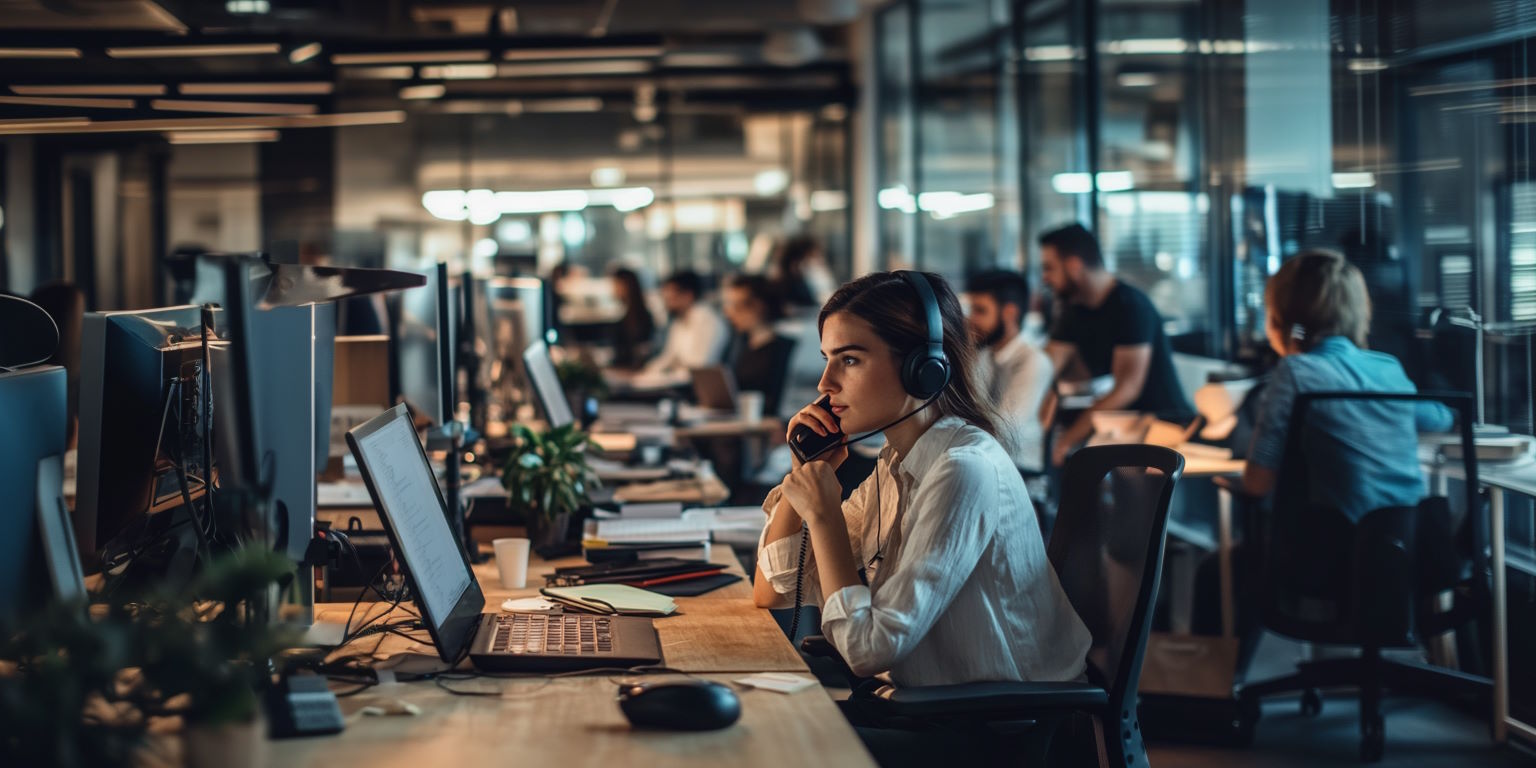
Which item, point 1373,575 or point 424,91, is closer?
point 1373,575

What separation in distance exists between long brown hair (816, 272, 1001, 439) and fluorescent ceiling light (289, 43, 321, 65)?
5228 mm

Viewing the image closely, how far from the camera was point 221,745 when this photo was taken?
116cm

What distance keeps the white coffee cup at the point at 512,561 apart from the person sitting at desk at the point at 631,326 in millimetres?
6929

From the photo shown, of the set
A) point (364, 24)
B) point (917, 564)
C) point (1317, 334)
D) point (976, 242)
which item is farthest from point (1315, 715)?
point (364, 24)

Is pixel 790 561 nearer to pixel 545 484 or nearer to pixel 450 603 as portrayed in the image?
pixel 450 603

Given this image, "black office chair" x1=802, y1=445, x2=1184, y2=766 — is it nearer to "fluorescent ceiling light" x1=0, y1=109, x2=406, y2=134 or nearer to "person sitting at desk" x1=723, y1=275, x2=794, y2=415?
"fluorescent ceiling light" x1=0, y1=109, x2=406, y2=134

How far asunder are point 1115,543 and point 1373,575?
67.1 inches

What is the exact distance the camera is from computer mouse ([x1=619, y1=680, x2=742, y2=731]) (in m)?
1.53

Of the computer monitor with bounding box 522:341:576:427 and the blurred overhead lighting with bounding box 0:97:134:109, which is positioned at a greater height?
the blurred overhead lighting with bounding box 0:97:134:109

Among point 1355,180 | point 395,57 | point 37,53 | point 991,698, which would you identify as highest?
point 395,57

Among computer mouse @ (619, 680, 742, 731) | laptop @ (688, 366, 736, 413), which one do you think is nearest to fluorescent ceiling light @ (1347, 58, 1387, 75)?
laptop @ (688, 366, 736, 413)

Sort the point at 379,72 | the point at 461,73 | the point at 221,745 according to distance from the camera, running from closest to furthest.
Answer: the point at 221,745, the point at 379,72, the point at 461,73

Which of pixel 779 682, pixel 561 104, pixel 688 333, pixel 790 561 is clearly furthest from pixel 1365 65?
pixel 561 104

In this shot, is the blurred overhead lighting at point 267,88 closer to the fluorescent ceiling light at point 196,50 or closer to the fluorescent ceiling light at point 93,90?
the fluorescent ceiling light at point 196,50
